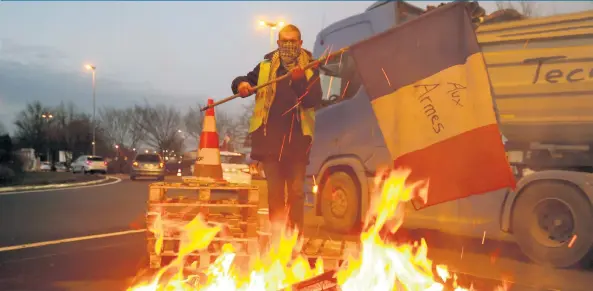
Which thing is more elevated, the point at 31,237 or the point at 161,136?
the point at 161,136

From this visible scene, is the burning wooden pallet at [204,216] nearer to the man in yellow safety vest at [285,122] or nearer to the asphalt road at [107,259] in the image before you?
the man in yellow safety vest at [285,122]

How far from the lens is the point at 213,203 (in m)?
4.85

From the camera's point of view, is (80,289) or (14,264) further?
(14,264)

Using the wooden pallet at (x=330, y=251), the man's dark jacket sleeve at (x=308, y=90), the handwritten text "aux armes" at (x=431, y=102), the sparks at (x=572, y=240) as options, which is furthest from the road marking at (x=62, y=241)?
the sparks at (x=572, y=240)

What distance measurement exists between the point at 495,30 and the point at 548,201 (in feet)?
6.91

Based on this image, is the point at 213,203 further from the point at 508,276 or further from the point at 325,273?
the point at 508,276

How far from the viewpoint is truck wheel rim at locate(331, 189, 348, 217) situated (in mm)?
8133

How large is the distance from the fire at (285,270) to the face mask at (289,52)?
1.48 metres

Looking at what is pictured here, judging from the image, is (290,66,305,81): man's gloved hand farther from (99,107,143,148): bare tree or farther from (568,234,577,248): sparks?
(99,107,143,148): bare tree

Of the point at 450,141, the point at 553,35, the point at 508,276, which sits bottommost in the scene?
the point at 508,276

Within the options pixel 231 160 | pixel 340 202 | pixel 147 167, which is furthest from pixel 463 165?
pixel 147 167

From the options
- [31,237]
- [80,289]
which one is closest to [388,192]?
[80,289]

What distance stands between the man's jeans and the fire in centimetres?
38

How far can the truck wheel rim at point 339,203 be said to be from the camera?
8133 mm
